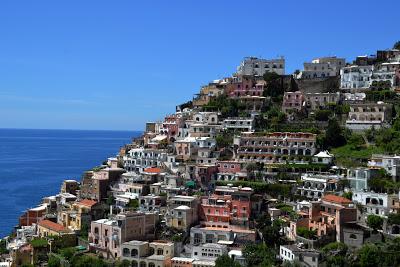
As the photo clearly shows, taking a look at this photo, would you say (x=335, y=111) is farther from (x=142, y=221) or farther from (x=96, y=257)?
(x=96, y=257)

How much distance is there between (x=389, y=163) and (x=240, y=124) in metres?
17.2

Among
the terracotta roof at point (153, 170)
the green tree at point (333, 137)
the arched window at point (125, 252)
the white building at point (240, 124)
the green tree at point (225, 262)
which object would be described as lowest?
the arched window at point (125, 252)

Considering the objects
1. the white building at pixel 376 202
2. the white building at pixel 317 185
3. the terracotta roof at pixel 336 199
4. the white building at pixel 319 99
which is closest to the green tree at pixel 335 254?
the terracotta roof at pixel 336 199

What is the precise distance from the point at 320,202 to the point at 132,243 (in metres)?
13.0

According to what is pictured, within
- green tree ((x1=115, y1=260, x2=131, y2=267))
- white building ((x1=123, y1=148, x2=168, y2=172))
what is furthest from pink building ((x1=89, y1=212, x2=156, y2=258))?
white building ((x1=123, y1=148, x2=168, y2=172))

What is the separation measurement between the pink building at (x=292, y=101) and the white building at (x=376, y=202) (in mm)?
19023

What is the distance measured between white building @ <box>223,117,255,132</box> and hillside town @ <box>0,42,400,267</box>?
101 millimetres

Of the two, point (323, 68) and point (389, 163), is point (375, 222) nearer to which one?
point (389, 163)

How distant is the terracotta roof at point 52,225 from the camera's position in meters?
44.7

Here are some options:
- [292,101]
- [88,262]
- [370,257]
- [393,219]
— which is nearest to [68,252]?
[88,262]

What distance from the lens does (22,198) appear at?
71.5 metres

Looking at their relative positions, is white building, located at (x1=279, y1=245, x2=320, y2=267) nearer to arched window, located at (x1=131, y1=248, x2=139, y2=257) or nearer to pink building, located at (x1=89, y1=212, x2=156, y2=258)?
arched window, located at (x1=131, y1=248, x2=139, y2=257)

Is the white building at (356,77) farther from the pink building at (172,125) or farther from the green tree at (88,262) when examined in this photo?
the green tree at (88,262)

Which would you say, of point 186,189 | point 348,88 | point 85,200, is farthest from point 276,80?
point 85,200
